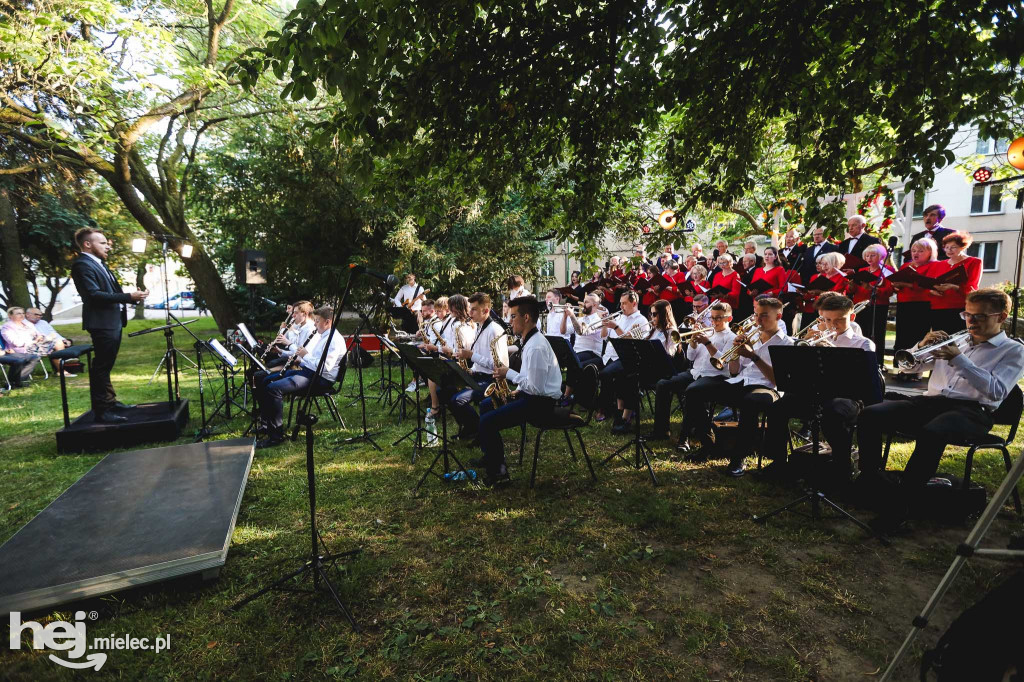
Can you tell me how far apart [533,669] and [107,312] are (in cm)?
679

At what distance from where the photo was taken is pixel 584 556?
12.5 ft

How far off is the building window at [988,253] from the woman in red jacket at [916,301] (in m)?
25.6

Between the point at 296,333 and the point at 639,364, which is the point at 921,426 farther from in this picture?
the point at 296,333

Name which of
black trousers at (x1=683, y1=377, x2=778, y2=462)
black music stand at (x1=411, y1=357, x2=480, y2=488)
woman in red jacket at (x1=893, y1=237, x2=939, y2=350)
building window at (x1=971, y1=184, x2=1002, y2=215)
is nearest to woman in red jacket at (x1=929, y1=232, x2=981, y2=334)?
woman in red jacket at (x1=893, y1=237, x2=939, y2=350)

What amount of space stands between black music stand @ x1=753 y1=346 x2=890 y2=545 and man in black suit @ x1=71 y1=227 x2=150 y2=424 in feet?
23.1

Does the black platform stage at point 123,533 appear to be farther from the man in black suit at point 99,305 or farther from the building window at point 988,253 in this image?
the building window at point 988,253

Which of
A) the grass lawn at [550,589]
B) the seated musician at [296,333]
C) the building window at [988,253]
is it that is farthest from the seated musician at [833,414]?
the building window at [988,253]

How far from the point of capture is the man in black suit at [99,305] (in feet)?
20.0

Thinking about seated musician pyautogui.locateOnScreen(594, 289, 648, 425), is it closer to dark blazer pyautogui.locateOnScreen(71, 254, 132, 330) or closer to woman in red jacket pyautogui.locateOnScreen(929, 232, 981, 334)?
woman in red jacket pyautogui.locateOnScreen(929, 232, 981, 334)

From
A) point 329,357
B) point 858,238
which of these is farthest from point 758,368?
point 329,357

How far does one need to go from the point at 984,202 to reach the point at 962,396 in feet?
98.4

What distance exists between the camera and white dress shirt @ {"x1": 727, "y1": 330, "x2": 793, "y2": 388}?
5469mm

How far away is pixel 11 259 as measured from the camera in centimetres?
1556

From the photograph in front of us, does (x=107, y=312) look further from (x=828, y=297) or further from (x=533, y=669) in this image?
(x=828, y=297)
